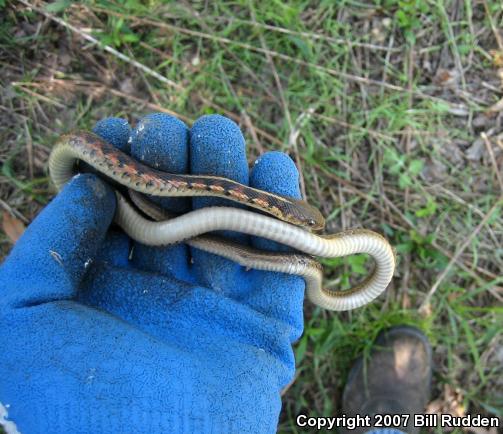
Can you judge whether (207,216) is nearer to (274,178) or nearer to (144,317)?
(274,178)

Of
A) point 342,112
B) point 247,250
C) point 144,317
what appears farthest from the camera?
point 342,112

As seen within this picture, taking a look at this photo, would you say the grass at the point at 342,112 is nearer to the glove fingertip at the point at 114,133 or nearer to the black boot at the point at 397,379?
the black boot at the point at 397,379

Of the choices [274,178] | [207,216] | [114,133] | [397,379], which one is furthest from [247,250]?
[397,379]

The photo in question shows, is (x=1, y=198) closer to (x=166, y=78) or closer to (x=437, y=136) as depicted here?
(x=166, y=78)

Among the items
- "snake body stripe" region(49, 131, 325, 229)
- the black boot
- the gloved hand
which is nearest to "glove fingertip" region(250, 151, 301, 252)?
the gloved hand

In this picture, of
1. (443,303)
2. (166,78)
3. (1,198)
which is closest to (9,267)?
(1,198)

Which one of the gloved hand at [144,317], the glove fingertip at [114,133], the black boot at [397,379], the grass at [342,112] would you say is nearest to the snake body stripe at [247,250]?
the gloved hand at [144,317]

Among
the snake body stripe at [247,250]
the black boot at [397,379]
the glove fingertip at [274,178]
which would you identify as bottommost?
the black boot at [397,379]
